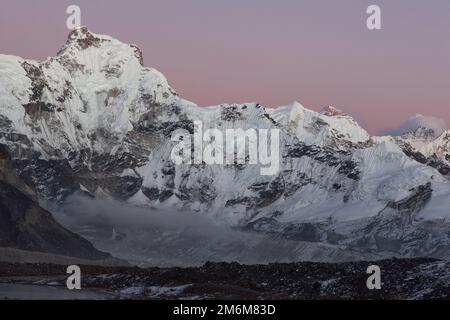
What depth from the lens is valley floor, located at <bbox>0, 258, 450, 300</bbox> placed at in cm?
14038

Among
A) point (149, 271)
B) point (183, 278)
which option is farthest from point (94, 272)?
point (183, 278)

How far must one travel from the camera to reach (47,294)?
14888 cm

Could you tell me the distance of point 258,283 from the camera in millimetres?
160000

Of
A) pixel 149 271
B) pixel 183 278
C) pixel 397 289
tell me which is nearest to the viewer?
pixel 397 289

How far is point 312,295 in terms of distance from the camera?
14262 centimetres

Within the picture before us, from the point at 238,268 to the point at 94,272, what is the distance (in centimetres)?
2823

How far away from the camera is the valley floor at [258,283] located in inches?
5527
